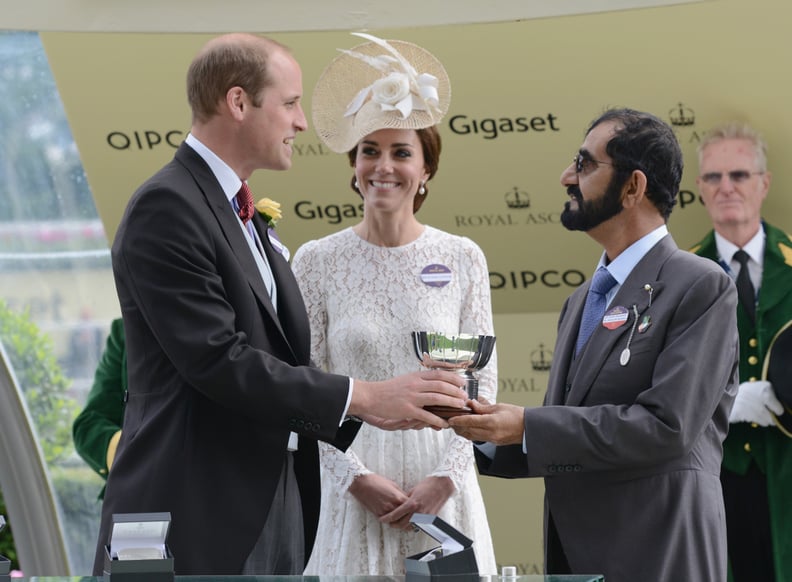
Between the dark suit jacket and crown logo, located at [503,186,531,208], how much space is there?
2682 mm

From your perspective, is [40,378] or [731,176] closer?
[731,176]

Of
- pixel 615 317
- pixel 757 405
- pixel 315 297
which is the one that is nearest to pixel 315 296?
pixel 315 297

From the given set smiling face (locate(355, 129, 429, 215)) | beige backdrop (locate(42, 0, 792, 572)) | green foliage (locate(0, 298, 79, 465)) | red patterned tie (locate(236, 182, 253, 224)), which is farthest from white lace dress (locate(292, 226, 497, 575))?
green foliage (locate(0, 298, 79, 465))

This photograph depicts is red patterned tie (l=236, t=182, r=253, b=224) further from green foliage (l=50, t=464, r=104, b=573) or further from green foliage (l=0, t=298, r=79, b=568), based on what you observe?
green foliage (l=50, t=464, r=104, b=573)

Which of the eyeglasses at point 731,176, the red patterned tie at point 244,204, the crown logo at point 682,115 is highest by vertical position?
the red patterned tie at point 244,204

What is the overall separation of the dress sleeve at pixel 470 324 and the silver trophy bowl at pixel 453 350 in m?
0.72

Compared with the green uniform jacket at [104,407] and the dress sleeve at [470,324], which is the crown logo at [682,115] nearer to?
the dress sleeve at [470,324]

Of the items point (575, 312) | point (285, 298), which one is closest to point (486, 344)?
point (575, 312)

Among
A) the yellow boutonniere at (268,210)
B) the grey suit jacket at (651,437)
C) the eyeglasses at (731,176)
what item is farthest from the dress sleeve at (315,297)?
the eyeglasses at (731,176)

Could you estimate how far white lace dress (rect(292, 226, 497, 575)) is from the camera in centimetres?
422

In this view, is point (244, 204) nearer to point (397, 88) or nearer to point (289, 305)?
point (289, 305)

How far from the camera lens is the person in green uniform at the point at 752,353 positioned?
210 inches

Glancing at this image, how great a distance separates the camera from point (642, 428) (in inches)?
127

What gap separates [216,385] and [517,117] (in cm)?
286
